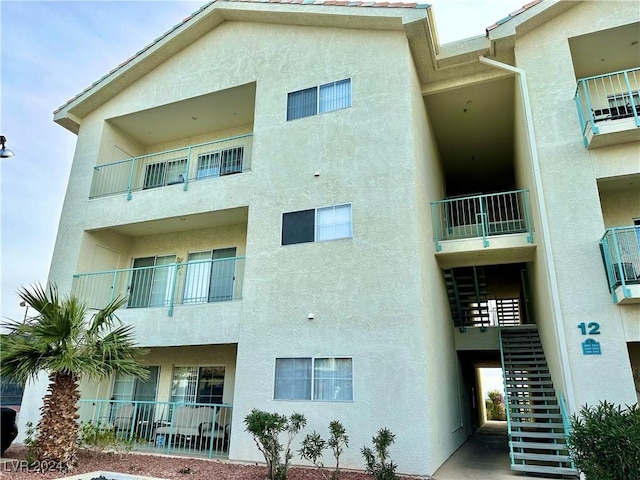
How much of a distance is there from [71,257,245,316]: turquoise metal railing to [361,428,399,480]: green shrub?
5976 millimetres

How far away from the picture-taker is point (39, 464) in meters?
8.33

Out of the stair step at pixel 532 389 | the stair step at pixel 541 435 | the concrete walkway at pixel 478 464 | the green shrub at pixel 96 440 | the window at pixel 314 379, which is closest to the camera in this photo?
the concrete walkway at pixel 478 464

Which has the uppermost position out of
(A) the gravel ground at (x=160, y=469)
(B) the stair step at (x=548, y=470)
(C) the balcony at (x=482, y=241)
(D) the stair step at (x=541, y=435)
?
(C) the balcony at (x=482, y=241)

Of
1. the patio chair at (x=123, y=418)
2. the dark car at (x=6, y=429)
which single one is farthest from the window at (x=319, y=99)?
the dark car at (x=6, y=429)

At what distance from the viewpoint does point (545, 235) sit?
945 centimetres

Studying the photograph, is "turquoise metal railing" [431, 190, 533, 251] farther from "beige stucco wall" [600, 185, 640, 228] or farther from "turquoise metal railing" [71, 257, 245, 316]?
"turquoise metal railing" [71, 257, 245, 316]

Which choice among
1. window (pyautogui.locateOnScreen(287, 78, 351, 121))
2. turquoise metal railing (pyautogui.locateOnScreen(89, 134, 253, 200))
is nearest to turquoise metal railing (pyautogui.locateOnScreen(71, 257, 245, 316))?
turquoise metal railing (pyautogui.locateOnScreen(89, 134, 253, 200))

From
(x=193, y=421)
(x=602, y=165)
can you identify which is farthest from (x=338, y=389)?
(x=602, y=165)

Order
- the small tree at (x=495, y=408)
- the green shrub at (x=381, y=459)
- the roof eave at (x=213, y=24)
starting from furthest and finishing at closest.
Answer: the small tree at (x=495, y=408)
the roof eave at (x=213, y=24)
the green shrub at (x=381, y=459)

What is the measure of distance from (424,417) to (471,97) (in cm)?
903

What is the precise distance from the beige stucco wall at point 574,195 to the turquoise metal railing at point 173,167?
829 cm

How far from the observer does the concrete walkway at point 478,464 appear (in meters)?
8.62

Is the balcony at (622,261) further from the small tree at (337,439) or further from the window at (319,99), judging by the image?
the window at (319,99)

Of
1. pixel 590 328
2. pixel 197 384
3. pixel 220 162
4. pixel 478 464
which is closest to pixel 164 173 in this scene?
pixel 220 162
